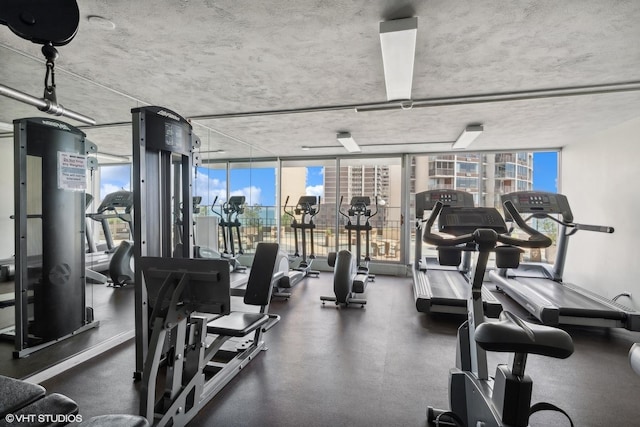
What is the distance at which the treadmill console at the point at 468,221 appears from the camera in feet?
6.55

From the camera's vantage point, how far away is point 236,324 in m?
2.50

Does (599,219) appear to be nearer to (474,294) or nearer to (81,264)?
(474,294)

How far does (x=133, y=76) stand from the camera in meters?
2.85

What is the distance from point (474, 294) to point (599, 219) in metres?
4.04

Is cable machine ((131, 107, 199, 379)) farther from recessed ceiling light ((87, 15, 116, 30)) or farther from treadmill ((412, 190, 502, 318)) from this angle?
treadmill ((412, 190, 502, 318))

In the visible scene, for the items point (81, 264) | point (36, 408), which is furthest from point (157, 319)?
point (81, 264)

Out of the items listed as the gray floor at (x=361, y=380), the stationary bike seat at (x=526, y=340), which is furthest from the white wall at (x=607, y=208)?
the stationary bike seat at (x=526, y=340)

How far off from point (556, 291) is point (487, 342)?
12.6ft

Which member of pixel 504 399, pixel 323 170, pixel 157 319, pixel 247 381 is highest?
pixel 323 170

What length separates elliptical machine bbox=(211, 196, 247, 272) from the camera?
19.6 ft

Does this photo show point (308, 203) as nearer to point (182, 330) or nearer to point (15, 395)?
point (182, 330)

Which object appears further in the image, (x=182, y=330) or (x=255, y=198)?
(x=255, y=198)

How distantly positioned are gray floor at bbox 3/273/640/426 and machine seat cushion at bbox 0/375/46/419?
1.29m

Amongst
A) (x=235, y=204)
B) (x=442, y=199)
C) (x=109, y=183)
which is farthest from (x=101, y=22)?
(x=235, y=204)
